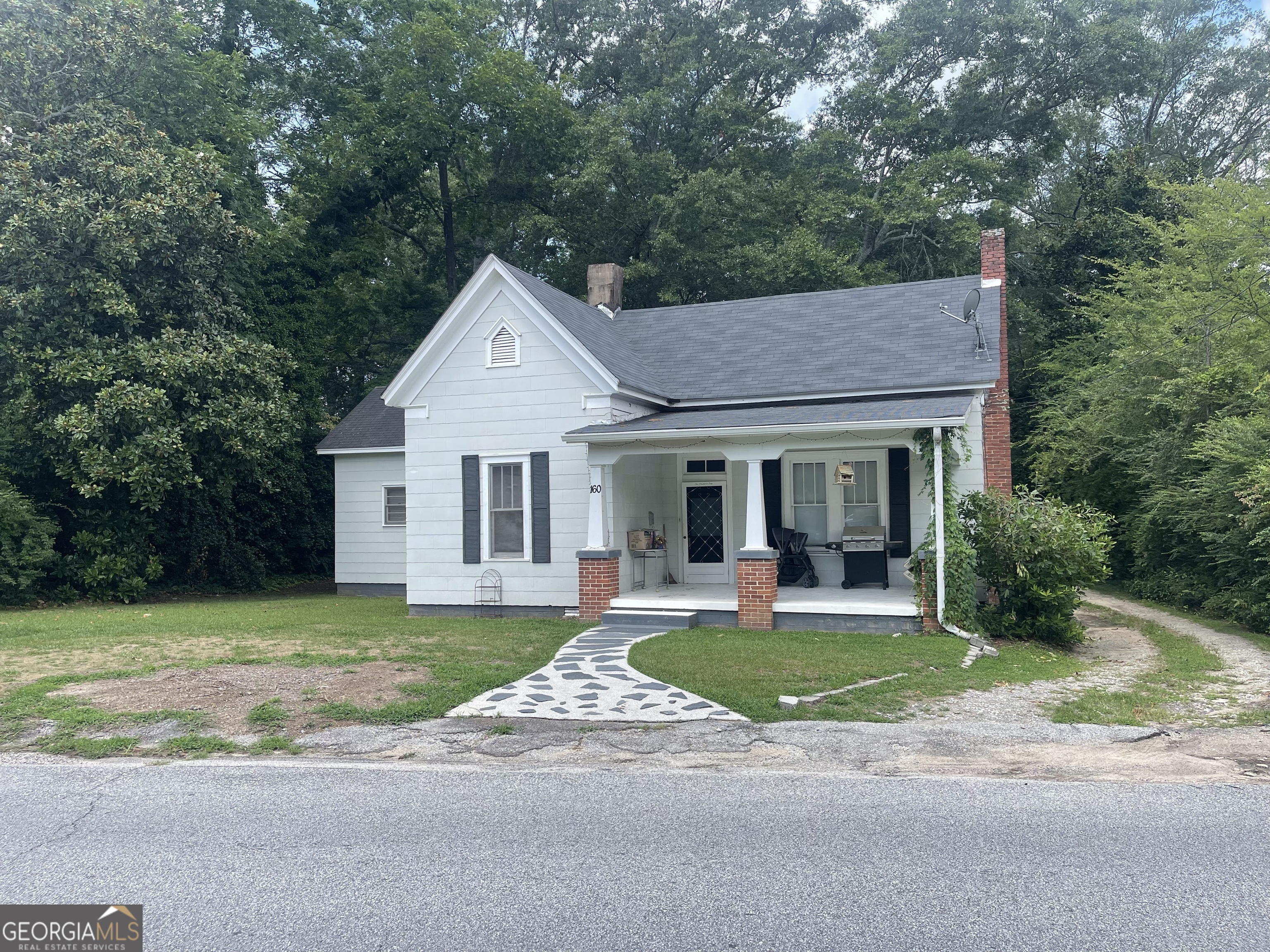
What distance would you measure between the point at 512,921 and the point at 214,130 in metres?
22.9

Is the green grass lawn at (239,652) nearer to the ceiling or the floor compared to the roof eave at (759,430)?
nearer to the floor

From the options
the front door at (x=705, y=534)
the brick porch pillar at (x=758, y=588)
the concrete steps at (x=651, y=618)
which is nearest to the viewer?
the brick porch pillar at (x=758, y=588)

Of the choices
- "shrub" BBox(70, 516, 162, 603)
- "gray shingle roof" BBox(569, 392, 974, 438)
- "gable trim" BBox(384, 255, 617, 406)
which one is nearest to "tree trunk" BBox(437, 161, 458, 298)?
"shrub" BBox(70, 516, 162, 603)

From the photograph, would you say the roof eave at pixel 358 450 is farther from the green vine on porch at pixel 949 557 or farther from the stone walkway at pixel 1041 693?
the stone walkway at pixel 1041 693

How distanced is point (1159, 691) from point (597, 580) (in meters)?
7.47

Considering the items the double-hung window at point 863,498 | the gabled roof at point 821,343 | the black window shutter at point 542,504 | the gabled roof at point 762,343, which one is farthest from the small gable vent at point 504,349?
the double-hung window at point 863,498

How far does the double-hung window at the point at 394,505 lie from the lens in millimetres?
20484

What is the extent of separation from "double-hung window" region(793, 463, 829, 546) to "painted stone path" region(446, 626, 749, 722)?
5817 millimetres

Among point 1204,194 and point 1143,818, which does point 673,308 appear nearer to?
point 1204,194

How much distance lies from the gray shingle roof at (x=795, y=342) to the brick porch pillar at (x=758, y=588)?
351 centimetres

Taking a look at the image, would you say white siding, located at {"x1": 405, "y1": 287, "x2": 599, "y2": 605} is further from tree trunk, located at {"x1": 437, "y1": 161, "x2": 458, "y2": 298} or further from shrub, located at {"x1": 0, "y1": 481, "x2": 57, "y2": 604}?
tree trunk, located at {"x1": 437, "y1": 161, "x2": 458, "y2": 298}

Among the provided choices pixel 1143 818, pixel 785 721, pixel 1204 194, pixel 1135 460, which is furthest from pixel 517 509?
pixel 1204 194

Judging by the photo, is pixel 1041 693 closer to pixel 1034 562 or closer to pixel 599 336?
pixel 1034 562

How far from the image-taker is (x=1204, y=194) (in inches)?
804
